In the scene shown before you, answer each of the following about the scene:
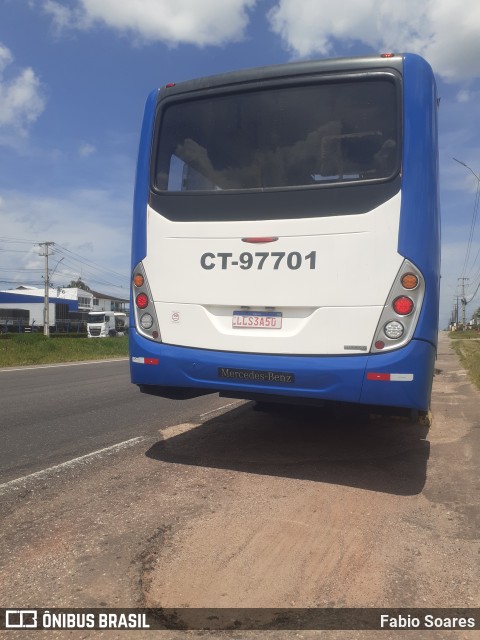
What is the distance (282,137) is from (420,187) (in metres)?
1.23

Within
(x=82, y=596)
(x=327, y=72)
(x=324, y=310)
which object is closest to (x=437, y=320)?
(x=324, y=310)

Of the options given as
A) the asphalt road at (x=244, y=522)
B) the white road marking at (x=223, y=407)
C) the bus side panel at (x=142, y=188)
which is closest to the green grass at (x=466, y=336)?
the white road marking at (x=223, y=407)

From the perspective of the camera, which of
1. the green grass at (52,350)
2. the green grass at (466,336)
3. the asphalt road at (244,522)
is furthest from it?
A: the green grass at (466,336)

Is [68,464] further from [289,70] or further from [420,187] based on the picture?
[289,70]

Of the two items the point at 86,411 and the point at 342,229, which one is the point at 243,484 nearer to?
the point at 342,229

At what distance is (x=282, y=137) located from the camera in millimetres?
4742

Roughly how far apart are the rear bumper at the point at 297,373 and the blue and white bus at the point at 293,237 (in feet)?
0.04

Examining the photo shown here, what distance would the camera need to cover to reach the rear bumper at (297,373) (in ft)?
13.8

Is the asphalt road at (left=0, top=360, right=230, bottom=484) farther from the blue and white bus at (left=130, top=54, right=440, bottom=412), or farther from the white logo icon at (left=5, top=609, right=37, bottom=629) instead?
the white logo icon at (left=5, top=609, right=37, bottom=629)

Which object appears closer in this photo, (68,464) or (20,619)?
(20,619)

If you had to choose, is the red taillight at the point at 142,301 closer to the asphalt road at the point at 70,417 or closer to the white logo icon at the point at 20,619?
the asphalt road at the point at 70,417

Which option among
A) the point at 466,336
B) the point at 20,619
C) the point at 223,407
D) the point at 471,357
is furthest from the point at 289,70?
the point at 466,336

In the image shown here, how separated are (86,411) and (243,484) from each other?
4193 mm

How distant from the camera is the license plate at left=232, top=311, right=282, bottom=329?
15.0 ft
